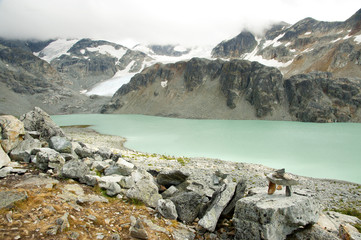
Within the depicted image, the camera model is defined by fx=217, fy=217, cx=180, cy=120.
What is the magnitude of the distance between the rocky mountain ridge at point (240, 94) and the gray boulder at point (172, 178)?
87446 millimetres

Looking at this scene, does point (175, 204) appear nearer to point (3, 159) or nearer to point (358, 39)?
point (3, 159)

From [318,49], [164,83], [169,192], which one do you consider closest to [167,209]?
[169,192]

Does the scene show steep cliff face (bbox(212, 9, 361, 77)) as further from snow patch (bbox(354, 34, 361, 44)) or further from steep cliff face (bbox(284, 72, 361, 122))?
steep cliff face (bbox(284, 72, 361, 122))

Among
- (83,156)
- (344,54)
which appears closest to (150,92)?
(344,54)

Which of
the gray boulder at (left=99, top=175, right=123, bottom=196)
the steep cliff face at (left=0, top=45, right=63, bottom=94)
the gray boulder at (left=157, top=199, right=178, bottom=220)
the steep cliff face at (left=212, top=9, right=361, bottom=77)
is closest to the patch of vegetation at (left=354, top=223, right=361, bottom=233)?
the gray boulder at (left=157, top=199, right=178, bottom=220)

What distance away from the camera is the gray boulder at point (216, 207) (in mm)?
5941

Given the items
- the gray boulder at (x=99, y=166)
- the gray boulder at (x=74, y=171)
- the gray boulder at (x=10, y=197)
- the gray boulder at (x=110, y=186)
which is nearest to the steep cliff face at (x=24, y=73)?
the gray boulder at (x=99, y=166)

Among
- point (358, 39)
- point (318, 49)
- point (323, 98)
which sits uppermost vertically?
point (358, 39)

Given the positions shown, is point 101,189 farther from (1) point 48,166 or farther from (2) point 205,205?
(2) point 205,205

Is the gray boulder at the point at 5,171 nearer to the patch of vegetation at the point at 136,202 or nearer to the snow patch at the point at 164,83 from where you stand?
the patch of vegetation at the point at 136,202

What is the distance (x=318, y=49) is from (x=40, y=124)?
475 feet

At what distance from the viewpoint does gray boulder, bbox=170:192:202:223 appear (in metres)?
6.54

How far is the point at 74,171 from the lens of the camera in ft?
26.0

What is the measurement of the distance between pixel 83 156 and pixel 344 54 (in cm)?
13156
